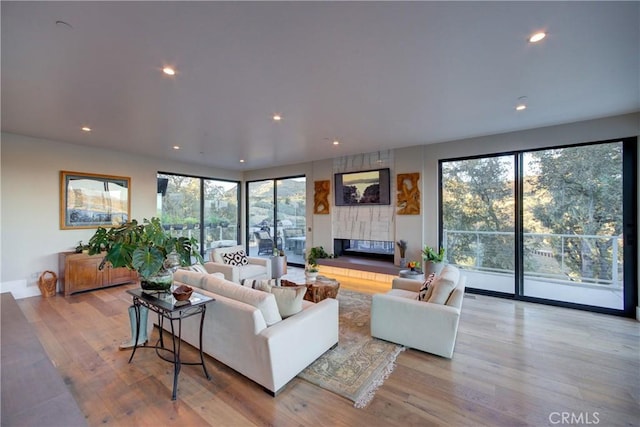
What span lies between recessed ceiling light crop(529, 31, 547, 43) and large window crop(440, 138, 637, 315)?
294 cm

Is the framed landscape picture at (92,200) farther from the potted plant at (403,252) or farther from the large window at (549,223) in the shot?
the large window at (549,223)

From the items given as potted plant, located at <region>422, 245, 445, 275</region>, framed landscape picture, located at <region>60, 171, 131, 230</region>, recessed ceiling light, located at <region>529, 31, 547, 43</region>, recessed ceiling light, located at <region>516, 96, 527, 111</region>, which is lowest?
potted plant, located at <region>422, 245, 445, 275</region>

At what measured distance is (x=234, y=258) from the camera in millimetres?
5129

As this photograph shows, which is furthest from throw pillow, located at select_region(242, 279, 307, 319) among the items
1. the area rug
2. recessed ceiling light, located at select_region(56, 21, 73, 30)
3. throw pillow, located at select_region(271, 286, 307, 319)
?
recessed ceiling light, located at select_region(56, 21, 73, 30)

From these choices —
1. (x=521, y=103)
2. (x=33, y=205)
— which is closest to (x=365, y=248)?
(x=521, y=103)

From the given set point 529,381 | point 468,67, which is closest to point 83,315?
point 529,381

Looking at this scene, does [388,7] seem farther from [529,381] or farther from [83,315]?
[83,315]

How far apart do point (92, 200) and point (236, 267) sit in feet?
10.7

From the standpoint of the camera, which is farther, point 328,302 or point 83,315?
point 83,315

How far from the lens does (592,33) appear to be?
198cm

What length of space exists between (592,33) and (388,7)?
1.65 meters

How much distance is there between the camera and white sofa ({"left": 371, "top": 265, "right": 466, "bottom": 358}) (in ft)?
8.59

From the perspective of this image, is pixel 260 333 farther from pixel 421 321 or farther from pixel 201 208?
pixel 201 208

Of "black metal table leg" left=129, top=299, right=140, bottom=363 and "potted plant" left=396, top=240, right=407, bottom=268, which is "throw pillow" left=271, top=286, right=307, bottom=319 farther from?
"potted plant" left=396, top=240, right=407, bottom=268
